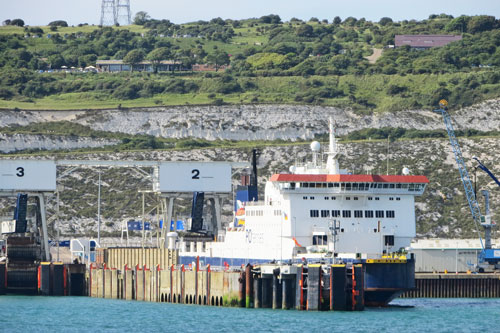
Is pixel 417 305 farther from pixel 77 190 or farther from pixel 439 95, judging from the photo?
pixel 439 95

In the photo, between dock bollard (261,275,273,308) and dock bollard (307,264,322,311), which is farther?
dock bollard (261,275,273,308)

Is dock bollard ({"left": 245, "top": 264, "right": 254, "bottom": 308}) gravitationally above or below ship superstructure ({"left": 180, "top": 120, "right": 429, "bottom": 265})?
below

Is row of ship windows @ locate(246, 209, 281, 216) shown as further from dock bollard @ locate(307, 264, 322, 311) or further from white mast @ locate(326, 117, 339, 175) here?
dock bollard @ locate(307, 264, 322, 311)

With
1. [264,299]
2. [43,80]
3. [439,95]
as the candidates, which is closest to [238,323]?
[264,299]

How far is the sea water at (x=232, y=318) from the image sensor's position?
2481 inches

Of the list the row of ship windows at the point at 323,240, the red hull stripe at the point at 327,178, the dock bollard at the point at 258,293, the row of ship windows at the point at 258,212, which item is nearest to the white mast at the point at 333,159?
the red hull stripe at the point at 327,178

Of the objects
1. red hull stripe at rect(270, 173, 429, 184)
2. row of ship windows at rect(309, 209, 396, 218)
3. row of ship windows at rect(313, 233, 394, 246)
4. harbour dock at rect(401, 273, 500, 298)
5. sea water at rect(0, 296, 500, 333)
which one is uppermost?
red hull stripe at rect(270, 173, 429, 184)

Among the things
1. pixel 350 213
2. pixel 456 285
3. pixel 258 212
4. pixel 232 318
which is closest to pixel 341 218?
pixel 350 213

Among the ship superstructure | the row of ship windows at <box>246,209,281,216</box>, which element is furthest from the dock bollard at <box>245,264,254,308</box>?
→ the row of ship windows at <box>246,209,281,216</box>

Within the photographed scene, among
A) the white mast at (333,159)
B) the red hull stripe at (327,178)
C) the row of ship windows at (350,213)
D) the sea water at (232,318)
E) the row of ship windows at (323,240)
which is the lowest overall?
the sea water at (232,318)

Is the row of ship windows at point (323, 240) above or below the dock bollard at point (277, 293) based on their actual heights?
above

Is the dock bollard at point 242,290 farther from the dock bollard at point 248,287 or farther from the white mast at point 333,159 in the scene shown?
the white mast at point 333,159

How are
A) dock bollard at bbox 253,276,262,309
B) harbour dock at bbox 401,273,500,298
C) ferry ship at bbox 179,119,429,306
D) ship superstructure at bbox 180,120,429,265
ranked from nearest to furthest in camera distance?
dock bollard at bbox 253,276,262,309 → ferry ship at bbox 179,119,429,306 → ship superstructure at bbox 180,120,429,265 → harbour dock at bbox 401,273,500,298

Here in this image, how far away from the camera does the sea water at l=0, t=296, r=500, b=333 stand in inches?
2481
